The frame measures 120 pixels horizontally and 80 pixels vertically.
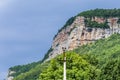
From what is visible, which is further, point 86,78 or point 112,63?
point 112,63

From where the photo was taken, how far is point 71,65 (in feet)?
350

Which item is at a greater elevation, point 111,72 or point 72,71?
point 72,71

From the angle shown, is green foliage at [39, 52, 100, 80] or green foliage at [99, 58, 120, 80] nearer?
green foliage at [39, 52, 100, 80]

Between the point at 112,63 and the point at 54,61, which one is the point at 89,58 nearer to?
the point at 112,63

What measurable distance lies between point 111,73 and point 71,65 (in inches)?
367

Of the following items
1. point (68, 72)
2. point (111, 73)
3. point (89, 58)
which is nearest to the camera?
point (68, 72)

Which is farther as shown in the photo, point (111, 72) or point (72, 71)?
point (111, 72)

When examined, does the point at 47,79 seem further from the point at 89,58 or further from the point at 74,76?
the point at 89,58

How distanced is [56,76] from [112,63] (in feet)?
51.0

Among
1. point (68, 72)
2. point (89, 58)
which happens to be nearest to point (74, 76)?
point (68, 72)

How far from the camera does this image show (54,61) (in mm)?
108812

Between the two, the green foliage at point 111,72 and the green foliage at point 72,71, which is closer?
the green foliage at point 72,71

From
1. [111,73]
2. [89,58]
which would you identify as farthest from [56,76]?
[89,58]

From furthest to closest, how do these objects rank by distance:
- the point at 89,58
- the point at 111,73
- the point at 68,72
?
the point at 89,58 < the point at 111,73 < the point at 68,72
